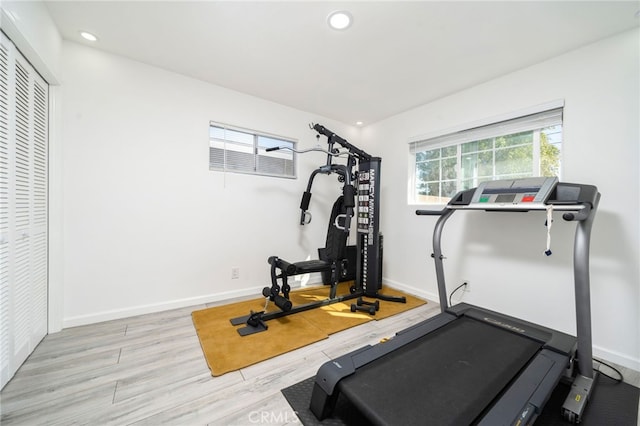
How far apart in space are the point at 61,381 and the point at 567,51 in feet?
14.9

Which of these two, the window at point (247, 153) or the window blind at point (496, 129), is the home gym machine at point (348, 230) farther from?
the window blind at point (496, 129)

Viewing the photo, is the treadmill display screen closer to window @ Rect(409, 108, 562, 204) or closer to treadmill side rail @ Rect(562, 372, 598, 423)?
window @ Rect(409, 108, 562, 204)

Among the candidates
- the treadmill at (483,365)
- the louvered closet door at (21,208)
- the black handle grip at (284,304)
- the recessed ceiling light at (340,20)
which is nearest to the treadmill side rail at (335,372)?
the treadmill at (483,365)

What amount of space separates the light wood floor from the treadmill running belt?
454 millimetres

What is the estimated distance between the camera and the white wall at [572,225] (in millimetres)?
1843

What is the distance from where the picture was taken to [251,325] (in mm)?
2238

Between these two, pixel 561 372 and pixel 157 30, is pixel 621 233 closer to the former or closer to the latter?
pixel 561 372

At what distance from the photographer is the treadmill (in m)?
1.17

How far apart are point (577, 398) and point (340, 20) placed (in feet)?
9.31

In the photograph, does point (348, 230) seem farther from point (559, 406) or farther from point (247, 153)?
point (559, 406)

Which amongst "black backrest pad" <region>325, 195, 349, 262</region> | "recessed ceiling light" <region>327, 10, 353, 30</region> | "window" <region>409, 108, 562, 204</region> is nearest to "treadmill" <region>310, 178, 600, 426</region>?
"window" <region>409, 108, 562, 204</region>

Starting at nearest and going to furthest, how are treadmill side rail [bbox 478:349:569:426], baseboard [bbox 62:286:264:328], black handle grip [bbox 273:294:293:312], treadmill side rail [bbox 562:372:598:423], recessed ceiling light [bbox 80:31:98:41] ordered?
1. treadmill side rail [bbox 478:349:569:426]
2. treadmill side rail [bbox 562:372:598:423]
3. recessed ceiling light [bbox 80:31:98:41]
4. baseboard [bbox 62:286:264:328]
5. black handle grip [bbox 273:294:293:312]

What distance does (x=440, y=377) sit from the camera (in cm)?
139

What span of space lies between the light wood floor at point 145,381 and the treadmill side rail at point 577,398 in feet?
1.78
